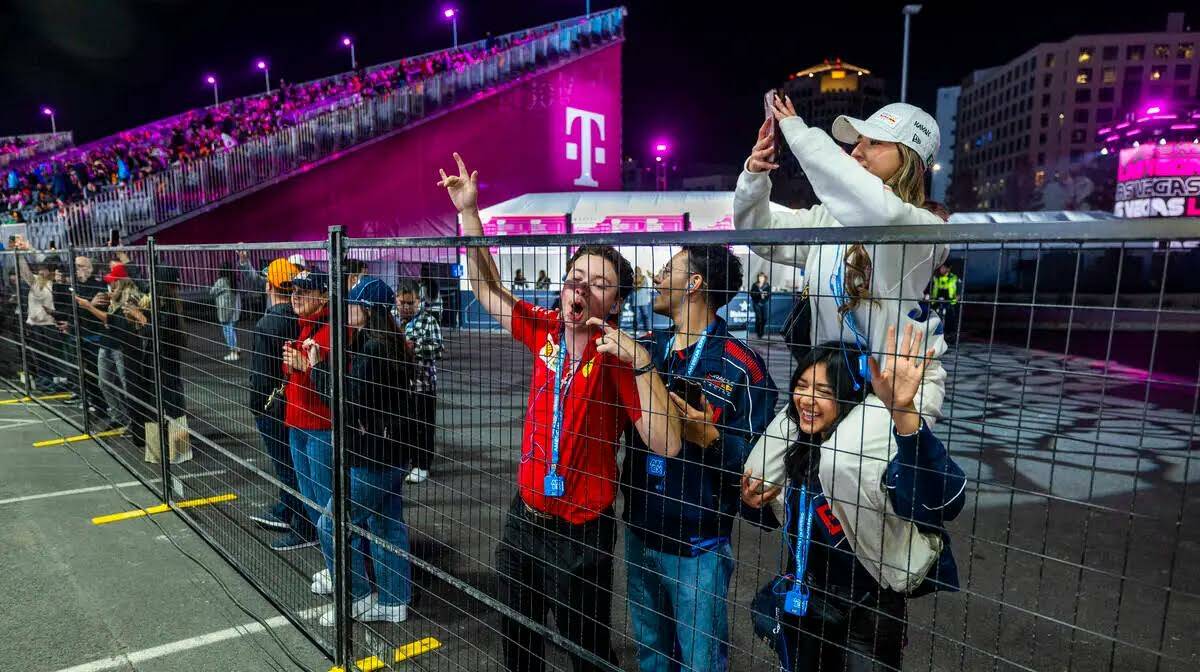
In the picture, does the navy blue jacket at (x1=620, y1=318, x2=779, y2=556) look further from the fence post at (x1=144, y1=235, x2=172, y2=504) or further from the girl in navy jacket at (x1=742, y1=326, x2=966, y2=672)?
the fence post at (x1=144, y1=235, x2=172, y2=504)

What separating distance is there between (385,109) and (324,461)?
1705cm

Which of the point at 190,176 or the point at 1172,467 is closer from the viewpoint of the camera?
the point at 1172,467

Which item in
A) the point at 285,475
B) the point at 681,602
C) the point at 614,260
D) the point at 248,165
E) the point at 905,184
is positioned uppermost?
the point at 248,165

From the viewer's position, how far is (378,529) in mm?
3408

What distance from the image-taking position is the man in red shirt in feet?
7.77

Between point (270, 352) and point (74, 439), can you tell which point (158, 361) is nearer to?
point (270, 352)

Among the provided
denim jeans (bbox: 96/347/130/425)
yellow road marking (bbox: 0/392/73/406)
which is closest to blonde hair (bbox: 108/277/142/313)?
denim jeans (bbox: 96/347/130/425)

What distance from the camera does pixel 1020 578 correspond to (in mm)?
4281

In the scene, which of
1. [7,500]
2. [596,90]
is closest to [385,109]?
[596,90]

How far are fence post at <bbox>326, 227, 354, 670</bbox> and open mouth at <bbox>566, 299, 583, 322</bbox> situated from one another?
45.2 inches

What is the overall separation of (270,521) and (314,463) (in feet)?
4.79

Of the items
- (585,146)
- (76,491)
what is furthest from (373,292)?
(585,146)

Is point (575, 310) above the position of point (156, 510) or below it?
above

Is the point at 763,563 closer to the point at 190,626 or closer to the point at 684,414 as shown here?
the point at 684,414
